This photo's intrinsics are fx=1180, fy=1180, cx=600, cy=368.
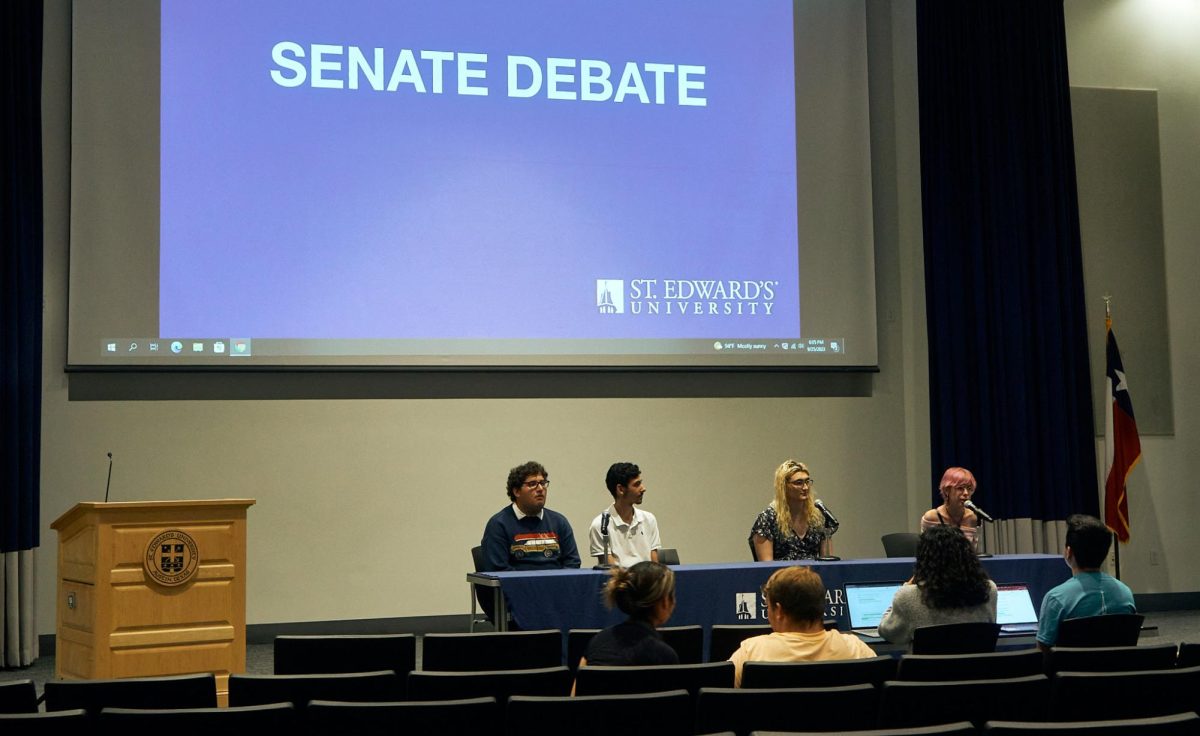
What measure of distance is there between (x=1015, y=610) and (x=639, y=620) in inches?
95.9

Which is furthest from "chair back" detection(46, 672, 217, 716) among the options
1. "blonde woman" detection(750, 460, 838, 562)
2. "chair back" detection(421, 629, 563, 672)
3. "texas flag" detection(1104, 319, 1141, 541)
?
"texas flag" detection(1104, 319, 1141, 541)

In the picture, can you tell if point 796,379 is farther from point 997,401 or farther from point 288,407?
point 288,407

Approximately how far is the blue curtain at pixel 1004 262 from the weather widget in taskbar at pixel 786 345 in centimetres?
76

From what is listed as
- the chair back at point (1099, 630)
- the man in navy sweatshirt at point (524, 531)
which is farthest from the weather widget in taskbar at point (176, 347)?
the chair back at point (1099, 630)

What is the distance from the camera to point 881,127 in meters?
8.65

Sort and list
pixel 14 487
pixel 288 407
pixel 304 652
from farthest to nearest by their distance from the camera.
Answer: pixel 288 407 → pixel 14 487 → pixel 304 652

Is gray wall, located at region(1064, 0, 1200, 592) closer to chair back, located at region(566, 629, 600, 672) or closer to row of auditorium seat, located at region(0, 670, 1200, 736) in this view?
chair back, located at region(566, 629, 600, 672)

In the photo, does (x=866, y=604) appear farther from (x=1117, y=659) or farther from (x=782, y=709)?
(x=782, y=709)

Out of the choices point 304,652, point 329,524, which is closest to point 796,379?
point 329,524

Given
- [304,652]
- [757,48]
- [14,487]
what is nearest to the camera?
[304,652]

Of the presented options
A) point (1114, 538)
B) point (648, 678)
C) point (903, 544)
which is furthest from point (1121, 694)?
point (1114, 538)

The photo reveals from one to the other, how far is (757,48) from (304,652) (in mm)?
5806

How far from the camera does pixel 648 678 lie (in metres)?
3.11

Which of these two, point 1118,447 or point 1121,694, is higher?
point 1118,447
